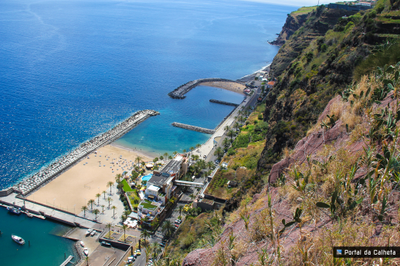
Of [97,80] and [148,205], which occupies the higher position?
[97,80]

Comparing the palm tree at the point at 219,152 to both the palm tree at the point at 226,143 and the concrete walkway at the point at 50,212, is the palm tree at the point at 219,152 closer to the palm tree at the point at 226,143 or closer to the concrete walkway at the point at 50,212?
the palm tree at the point at 226,143

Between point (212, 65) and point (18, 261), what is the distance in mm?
105376

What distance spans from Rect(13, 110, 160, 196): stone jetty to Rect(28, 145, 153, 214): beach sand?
1.13 m

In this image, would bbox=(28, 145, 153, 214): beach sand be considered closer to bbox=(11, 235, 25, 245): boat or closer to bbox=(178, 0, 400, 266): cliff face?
bbox=(11, 235, 25, 245): boat

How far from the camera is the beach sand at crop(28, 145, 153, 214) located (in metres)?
43.3

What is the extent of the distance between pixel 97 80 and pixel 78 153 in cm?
4660

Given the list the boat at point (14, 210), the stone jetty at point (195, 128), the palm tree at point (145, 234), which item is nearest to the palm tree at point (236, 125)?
the stone jetty at point (195, 128)

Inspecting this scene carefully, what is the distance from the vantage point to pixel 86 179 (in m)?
48.8

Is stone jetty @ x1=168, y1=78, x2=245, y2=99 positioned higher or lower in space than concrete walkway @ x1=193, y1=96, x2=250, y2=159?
higher

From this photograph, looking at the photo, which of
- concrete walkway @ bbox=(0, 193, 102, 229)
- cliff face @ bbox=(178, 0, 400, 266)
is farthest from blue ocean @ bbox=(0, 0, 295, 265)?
cliff face @ bbox=(178, 0, 400, 266)

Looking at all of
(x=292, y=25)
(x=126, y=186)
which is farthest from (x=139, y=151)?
(x=292, y=25)

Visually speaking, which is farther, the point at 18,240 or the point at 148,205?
the point at 148,205

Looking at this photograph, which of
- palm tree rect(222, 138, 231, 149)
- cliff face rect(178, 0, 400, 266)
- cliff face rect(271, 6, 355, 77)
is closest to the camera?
cliff face rect(178, 0, 400, 266)

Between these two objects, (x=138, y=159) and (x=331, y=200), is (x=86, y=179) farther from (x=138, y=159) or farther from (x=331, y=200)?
(x=331, y=200)
